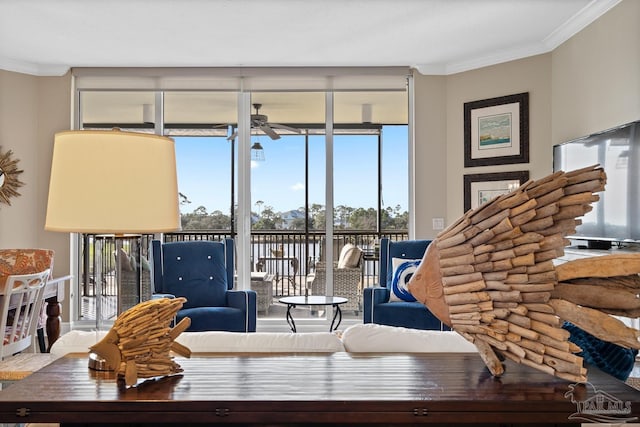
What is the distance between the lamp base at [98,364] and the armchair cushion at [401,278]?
3.38m

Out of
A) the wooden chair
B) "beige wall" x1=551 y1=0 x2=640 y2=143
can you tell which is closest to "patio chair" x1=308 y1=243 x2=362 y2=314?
"beige wall" x1=551 y1=0 x2=640 y2=143

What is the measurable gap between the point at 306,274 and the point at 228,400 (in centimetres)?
501

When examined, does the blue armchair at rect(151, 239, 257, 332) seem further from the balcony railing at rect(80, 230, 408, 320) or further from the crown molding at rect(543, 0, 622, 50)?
the crown molding at rect(543, 0, 622, 50)

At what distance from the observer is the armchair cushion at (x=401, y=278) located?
4539mm

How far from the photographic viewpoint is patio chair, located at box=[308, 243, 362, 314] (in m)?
5.80

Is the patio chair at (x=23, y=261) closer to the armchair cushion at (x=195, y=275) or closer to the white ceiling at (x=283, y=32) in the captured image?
the armchair cushion at (x=195, y=275)

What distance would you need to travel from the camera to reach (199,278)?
15.4 ft

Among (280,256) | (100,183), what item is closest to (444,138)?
(280,256)

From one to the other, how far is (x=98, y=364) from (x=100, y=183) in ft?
1.58

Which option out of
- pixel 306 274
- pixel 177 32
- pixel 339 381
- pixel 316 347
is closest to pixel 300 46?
pixel 177 32

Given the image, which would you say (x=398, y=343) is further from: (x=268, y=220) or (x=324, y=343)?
(x=268, y=220)

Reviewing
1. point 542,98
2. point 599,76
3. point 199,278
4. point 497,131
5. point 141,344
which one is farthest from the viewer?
point 497,131

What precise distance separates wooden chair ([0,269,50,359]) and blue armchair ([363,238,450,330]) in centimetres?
249

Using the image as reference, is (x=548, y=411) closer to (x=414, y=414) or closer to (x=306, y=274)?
(x=414, y=414)
